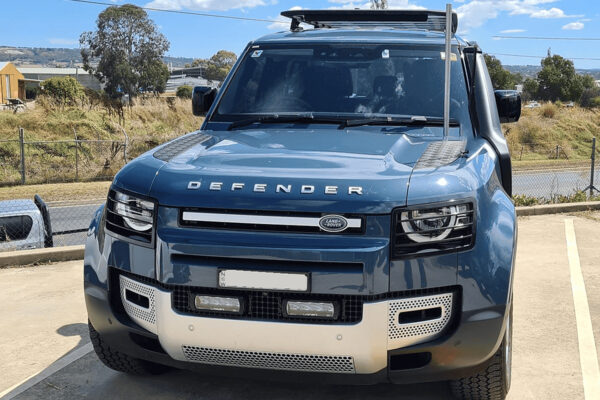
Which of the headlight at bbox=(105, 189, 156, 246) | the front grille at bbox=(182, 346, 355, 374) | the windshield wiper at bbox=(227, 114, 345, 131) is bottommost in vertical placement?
the front grille at bbox=(182, 346, 355, 374)

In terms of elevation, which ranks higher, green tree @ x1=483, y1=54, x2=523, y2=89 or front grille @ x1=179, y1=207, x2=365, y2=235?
green tree @ x1=483, y1=54, x2=523, y2=89

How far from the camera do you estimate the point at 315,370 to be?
128 inches

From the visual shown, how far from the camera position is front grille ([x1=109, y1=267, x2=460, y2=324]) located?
3.13m

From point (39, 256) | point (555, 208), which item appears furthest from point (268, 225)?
point (555, 208)

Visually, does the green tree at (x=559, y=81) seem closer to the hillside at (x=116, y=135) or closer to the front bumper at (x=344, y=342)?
the hillside at (x=116, y=135)

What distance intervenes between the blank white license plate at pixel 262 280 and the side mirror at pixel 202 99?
88.2 inches

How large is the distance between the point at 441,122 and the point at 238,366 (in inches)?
74.3

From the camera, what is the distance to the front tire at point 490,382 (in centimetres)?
362

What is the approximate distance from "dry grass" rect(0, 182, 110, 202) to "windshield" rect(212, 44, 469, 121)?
1706cm

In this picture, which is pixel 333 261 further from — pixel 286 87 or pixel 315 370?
pixel 286 87

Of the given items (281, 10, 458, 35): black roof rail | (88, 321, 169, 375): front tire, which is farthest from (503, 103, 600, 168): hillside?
(88, 321, 169, 375): front tire

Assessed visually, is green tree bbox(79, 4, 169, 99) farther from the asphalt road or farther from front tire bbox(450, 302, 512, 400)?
front tire bbox(450, 302, 512, 400)

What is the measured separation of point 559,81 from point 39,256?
70.2 metres

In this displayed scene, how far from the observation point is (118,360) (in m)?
4.14
